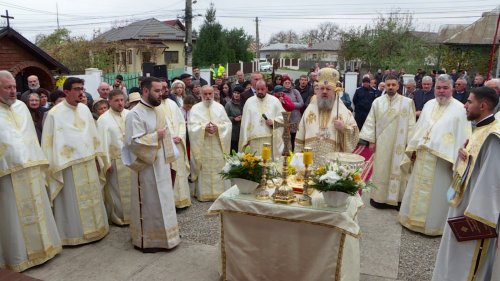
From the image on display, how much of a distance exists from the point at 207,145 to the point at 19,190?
3328 mm

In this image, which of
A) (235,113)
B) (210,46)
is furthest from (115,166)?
(210,46)

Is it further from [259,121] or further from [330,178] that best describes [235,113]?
[330,178]

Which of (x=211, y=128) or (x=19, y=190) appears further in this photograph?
(x=211, y=128)

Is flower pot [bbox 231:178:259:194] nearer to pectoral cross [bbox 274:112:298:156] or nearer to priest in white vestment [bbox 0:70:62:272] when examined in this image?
pectoral cross [bbox 274:112:298:156]

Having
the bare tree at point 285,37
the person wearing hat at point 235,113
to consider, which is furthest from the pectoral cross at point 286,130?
the bare tree at point 285,37

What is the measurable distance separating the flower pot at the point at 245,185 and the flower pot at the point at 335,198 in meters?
0.73

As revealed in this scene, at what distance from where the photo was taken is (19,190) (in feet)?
14.9

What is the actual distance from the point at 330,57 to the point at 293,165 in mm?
62071

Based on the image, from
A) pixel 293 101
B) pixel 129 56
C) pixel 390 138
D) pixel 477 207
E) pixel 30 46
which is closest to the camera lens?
pixel 477 207

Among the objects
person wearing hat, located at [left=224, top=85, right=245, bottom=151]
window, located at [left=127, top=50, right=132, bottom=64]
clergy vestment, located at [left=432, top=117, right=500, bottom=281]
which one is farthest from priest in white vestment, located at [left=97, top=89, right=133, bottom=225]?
window, located at [left=127, top=50, right=132, bottom=64]

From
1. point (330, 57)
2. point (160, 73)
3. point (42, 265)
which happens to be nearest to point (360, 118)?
point (160, 73)

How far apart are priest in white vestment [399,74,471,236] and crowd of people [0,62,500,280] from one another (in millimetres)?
14

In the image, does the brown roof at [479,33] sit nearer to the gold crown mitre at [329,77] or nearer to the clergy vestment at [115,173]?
the gold crown mitre at [329,77]

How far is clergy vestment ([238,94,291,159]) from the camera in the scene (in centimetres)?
706
